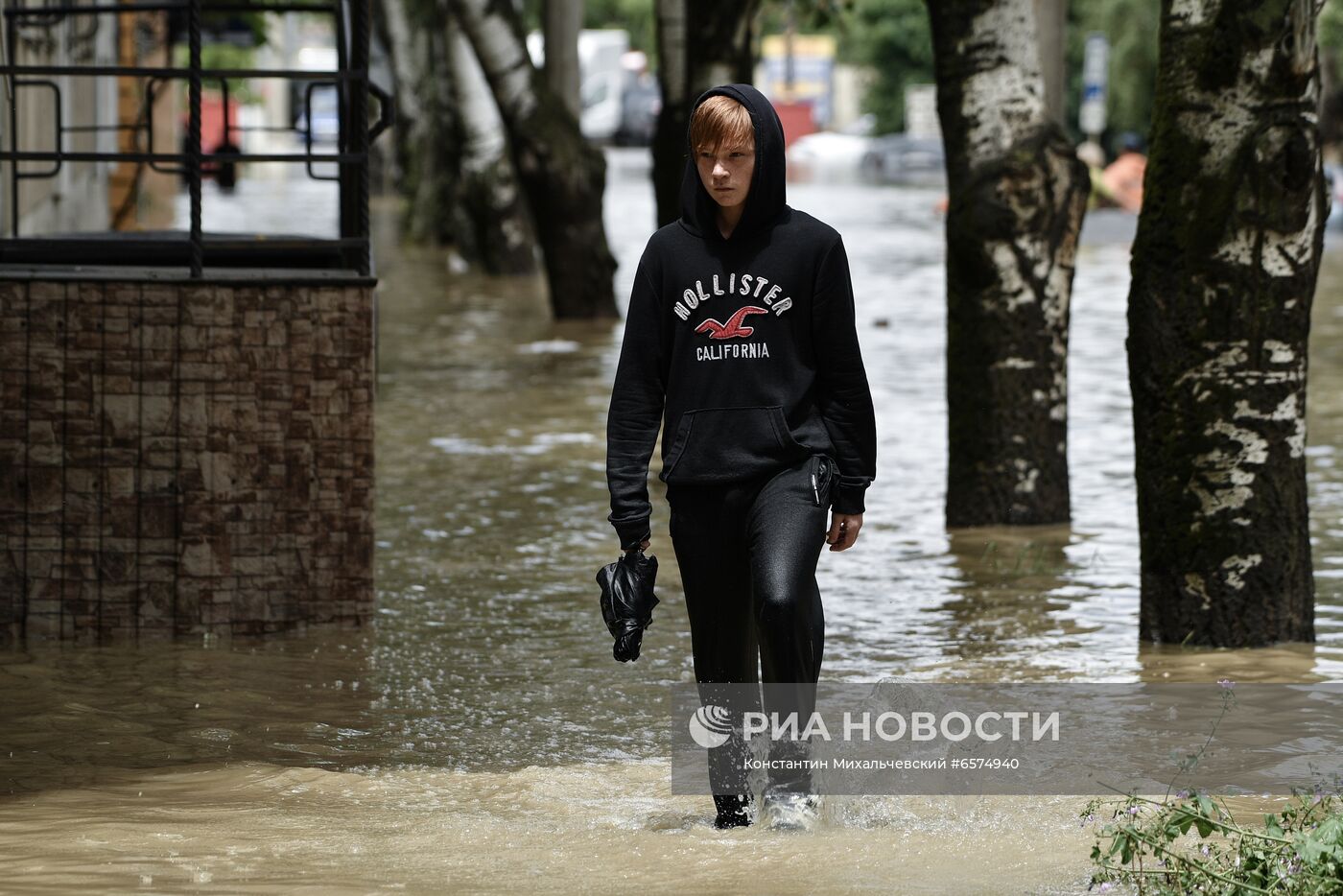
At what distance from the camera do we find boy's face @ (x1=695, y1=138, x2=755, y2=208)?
497 cm

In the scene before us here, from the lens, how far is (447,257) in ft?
95.8

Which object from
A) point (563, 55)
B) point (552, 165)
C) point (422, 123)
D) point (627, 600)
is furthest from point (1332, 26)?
point (627, 600)

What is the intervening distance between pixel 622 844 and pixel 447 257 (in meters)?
24.4

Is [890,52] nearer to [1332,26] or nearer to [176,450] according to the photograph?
[1332,26]

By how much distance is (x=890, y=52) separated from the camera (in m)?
72.7

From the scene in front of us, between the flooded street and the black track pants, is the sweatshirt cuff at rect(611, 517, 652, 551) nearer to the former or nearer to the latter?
the black track pants

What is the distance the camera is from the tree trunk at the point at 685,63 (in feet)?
50.6

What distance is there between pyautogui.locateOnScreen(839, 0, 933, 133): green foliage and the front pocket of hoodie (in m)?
65.4

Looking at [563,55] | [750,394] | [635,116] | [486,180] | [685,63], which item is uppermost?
[635,116]

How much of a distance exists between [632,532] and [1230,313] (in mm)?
2970

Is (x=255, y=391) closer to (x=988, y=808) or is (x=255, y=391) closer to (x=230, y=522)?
(x=230, y=522)

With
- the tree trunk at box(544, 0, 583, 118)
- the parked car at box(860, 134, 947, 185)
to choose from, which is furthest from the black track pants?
the parked car at box(860, 134, 947, 185)

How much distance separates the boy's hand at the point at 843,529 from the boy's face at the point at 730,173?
0.78 m

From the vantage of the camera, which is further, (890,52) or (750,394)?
(890,52)
